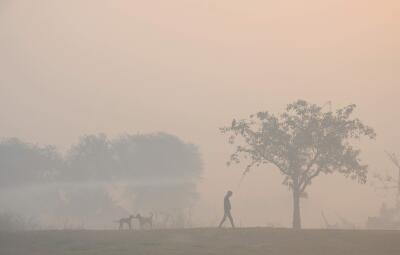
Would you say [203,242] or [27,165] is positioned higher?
[27,165]

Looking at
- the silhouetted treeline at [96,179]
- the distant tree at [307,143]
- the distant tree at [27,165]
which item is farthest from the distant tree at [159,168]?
the distant tree at [307,143]

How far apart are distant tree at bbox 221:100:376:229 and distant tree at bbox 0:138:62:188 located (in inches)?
1924

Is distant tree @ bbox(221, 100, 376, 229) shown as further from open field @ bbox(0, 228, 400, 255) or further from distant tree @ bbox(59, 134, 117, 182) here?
distant tree @ bbox(59, 134, 117, 182)

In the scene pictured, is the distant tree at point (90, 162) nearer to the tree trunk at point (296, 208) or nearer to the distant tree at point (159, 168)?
the distant tree at point (159, 168)

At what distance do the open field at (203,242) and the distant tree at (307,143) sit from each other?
18.0m

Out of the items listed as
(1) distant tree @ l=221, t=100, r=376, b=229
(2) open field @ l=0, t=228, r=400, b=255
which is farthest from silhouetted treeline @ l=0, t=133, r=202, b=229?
(2) open field @ l=0, t=228, r=400, b=255

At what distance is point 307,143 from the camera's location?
51.7 m

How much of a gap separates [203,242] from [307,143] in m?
22.3

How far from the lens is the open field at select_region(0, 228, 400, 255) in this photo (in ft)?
95.3

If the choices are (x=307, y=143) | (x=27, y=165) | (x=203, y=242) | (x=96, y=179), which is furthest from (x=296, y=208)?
(x=27, y=165)

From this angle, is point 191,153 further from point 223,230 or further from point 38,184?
point 223,230

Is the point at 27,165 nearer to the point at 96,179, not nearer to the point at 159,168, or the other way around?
the point at 96,179

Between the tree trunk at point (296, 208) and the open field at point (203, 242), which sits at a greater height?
the tree trunk at point (296, 208)

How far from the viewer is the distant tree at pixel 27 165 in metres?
93.9
